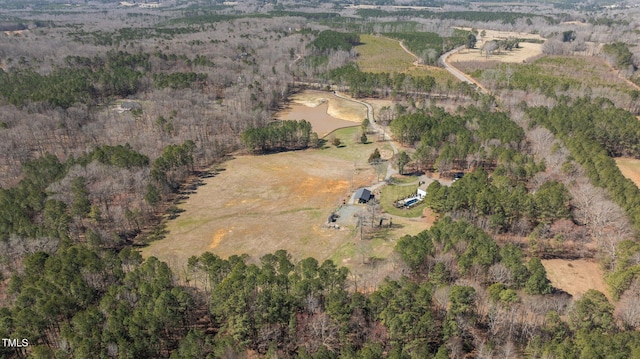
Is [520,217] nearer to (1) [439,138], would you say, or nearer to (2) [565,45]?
(1) [439,138]

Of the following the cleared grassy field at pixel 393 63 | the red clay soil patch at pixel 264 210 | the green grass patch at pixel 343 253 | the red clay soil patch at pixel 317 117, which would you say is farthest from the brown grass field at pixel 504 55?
the green grass patch at pixel 343 253

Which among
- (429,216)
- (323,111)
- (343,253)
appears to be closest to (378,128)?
(323,111)

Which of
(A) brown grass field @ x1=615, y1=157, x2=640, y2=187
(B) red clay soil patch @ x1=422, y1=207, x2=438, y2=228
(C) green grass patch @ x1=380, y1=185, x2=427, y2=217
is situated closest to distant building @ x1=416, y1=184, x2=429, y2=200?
(C) green grass patch @ x1=380, y1=185, x2=427, y2=217

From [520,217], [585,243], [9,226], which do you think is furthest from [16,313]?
[585,243]

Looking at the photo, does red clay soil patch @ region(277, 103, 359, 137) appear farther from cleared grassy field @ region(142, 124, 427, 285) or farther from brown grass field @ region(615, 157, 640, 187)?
brown grass field @ region(615, 157, 640, 187)

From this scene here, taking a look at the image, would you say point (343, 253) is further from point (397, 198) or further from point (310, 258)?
point (397, 198)

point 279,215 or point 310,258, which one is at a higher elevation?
point 310,258

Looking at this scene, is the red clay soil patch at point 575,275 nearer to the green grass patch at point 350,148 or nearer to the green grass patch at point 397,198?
the green grass patch at point 397,198
